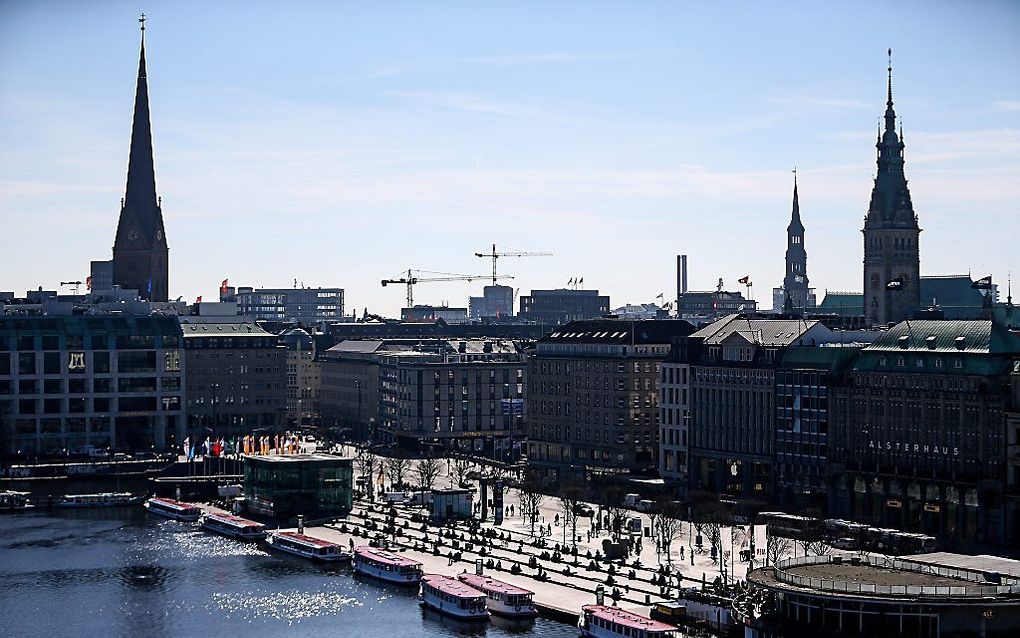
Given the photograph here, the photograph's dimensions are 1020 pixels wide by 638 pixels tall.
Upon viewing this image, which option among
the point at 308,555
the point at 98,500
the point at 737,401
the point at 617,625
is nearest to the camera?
the point at 617,625

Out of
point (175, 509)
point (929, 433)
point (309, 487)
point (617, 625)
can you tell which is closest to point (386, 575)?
point (617, 625)

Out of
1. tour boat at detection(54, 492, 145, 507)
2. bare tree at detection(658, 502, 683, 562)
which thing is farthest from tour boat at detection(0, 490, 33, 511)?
bare tree at detection(658, 502, 683, 562)

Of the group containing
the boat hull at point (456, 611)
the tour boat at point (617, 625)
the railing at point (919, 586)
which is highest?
the railing at point (919, 586)

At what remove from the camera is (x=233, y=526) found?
163 metres

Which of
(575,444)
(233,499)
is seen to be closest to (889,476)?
(575,444)

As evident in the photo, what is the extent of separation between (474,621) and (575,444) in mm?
82190

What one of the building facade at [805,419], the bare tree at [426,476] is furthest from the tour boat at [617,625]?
the bare tree at [426,476]

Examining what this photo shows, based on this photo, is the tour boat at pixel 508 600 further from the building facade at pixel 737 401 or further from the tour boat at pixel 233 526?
the building facade at pixel 737 401

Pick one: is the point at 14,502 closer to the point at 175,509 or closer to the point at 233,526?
the point at 175,509

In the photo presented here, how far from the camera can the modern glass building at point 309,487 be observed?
167000mm

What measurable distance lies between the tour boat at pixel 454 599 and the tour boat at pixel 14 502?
6957 centimetres

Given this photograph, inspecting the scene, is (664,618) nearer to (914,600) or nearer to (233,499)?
(914,600)

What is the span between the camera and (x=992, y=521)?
458 ft

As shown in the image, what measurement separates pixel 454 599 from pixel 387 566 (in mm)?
14962
